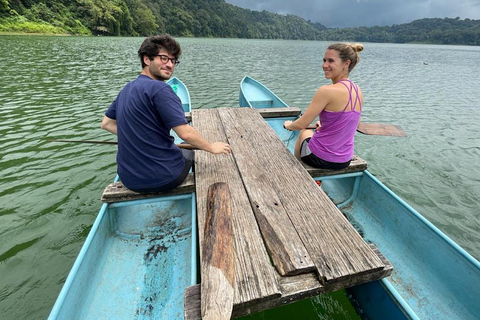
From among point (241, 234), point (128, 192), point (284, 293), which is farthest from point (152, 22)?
point (284, 293)

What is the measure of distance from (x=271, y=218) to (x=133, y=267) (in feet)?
6.46

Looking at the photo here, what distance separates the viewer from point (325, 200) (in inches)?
109

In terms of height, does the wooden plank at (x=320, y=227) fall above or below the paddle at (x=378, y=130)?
below

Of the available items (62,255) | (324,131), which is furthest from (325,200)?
(62,255)

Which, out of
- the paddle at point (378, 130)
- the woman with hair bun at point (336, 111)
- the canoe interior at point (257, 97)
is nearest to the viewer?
the woman with hair bun at point (336, 111)

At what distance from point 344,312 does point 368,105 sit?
12.6 meters

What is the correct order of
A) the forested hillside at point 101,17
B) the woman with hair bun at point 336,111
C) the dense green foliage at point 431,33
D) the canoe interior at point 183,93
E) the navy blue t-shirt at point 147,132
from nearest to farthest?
the navy blue t-shirt at point 147,132, the woman with hair bun at point 336,111, the canoe interior at point 183,93, the forested hillside at point 101,17, the dense green foliage at point 431,33

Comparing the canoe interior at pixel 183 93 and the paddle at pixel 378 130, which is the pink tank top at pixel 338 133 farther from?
the canoe interior at pixel 183 93

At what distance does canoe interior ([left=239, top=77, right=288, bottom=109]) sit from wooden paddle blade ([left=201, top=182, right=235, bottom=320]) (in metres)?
5.83

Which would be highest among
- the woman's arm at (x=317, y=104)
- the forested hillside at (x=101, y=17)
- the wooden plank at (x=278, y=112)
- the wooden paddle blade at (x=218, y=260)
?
the forested hillside at (x=101, y=17)

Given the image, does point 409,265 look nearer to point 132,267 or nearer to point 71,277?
point 132,267

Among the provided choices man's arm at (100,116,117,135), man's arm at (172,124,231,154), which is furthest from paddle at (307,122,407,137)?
man's arm at (100,116,117,135)

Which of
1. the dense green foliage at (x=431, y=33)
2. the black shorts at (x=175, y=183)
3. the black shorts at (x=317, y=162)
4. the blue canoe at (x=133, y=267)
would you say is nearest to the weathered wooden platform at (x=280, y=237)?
the black shorts at (x=175, y=183)

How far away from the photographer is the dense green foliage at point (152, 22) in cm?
4964
